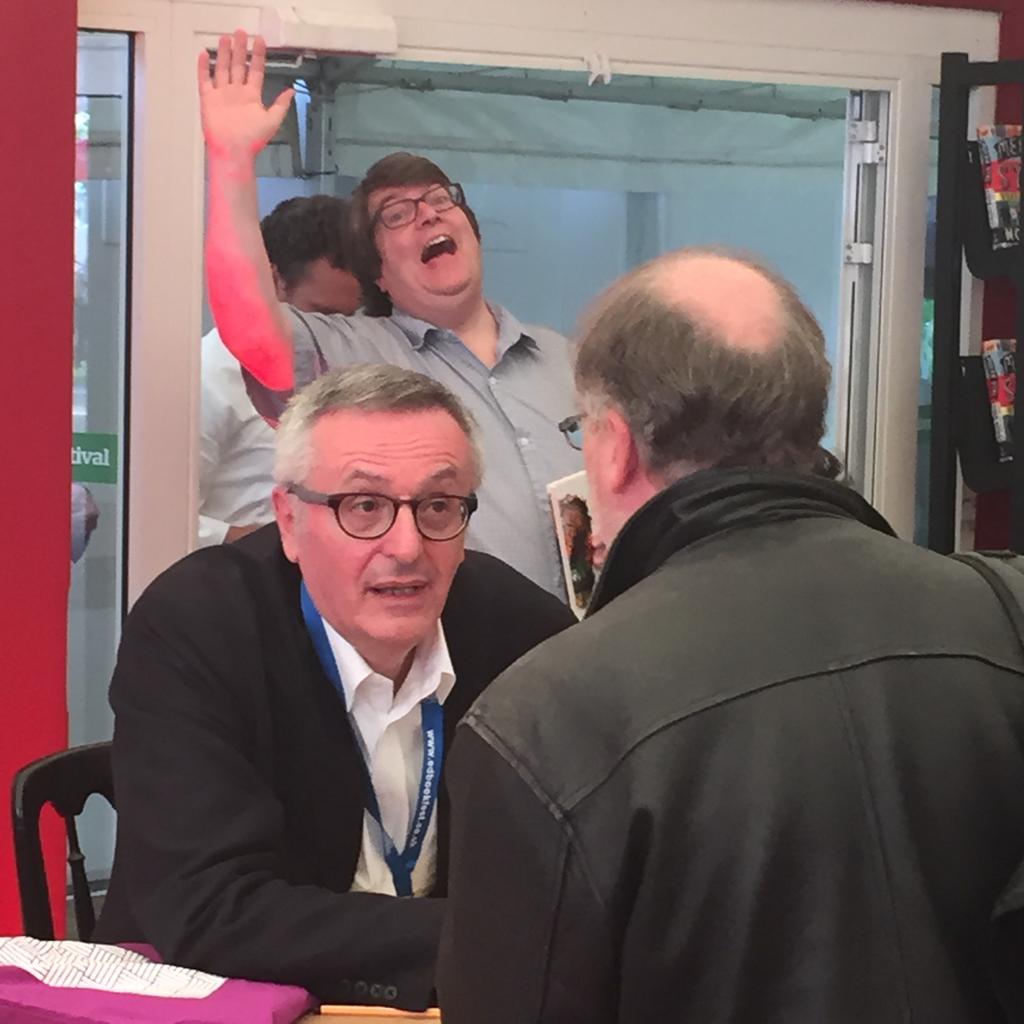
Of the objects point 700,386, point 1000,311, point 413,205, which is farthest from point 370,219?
point 700,386

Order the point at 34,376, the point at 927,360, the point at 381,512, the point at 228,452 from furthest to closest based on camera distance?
the point at 927,360 → the point at 228,452 → the point at 34,376 → the point at 381,512

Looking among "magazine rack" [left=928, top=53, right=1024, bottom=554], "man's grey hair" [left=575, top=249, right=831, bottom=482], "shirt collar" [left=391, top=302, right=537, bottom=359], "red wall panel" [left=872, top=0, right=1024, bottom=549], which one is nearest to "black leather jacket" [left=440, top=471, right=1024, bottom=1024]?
"man's grey hair" [left=575, top=249, right=831, bottom=482]

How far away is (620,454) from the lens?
1.26 m

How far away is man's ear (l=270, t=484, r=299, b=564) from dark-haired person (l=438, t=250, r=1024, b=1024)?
938 millimetres

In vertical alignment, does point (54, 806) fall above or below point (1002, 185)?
below

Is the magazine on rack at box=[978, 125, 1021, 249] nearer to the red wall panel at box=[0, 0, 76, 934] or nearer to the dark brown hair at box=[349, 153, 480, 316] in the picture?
the dark brown hair at box=[349, 153, 480, 316]

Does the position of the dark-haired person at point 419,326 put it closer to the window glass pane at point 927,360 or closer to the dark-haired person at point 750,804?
the window glass pane at point 927,360

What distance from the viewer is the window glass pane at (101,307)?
3.21 metres

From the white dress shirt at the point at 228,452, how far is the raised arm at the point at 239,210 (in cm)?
6

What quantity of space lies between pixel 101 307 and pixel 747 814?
252cm

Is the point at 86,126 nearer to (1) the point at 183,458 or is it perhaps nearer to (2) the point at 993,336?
(1) the point at 183,458

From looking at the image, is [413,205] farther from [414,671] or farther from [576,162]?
[414,671]

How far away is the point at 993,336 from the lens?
3760mm

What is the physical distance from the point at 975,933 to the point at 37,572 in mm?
2179
